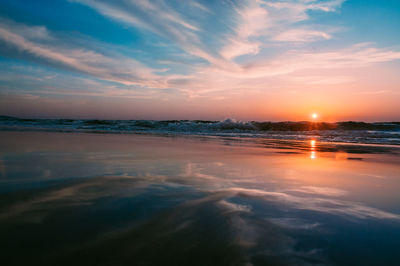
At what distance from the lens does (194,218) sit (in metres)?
1.83

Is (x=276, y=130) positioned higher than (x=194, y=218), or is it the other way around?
(x=276, y=130)

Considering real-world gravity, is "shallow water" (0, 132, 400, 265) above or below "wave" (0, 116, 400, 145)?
below

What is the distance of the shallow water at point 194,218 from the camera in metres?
1.35

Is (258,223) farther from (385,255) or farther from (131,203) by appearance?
(131,203)

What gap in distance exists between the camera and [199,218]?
183 centimetres

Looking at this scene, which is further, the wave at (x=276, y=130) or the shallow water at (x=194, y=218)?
the wave at (x=276, y=130)

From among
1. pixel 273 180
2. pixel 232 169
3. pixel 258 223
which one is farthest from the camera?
pixel 232 169

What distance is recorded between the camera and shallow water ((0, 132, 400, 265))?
4.44 feet

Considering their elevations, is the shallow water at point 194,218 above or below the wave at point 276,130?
below

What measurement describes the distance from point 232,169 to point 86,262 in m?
2.66

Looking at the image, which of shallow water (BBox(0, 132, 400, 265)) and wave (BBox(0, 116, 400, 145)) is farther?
wave (BBox(0, 116, 400, 145))

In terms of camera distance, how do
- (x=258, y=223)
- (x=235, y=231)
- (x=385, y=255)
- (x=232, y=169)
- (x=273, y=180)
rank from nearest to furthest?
(x=385, y=255) < (x=235, y=231) < (x=258, y=223) < (x=273, y=180) < (x=232, y=169)

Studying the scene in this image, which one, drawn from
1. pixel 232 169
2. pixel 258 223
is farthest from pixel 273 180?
pixel 258 223

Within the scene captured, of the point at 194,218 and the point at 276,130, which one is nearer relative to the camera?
the point at 194,218
